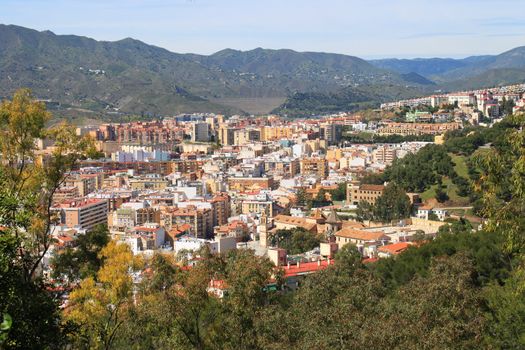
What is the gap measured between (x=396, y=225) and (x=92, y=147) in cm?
1678

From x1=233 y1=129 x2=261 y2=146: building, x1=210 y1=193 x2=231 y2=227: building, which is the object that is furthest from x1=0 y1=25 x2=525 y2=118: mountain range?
x1=210 y1=193 x2=231 y2=227: building

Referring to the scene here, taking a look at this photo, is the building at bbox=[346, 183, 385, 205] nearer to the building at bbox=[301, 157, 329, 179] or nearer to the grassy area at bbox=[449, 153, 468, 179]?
the grassy area at bbox=[449, 153, 468, 179]

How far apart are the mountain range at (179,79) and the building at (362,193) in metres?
41.3

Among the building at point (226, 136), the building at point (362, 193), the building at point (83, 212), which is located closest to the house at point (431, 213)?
the building at point (362, 193)

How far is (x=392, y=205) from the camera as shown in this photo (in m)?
22.4

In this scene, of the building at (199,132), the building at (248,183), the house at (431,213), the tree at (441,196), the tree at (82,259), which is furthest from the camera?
the building at (199,132)

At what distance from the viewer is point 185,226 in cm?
2148

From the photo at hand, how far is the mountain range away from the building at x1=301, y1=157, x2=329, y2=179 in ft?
109

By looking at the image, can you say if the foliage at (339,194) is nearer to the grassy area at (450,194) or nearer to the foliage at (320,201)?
the foliage at (320,201)

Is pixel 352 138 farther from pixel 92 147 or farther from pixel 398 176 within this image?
pixel 92 147

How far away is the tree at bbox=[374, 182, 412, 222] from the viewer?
2197 centimetres

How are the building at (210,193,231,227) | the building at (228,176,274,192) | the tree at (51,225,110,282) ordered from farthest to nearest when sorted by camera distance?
the building at (228,176,274,192)
the building at (210,193,231,227)
the tree at (51,225,110,282)

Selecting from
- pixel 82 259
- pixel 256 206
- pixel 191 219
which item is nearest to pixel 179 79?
pixel 256 206

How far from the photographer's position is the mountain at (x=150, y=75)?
80.9 meters
